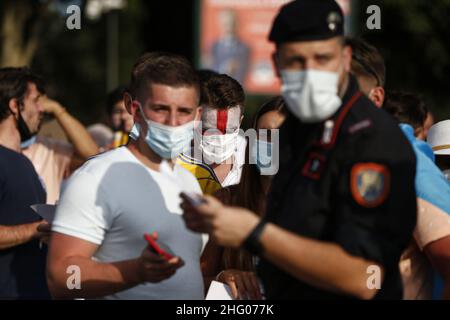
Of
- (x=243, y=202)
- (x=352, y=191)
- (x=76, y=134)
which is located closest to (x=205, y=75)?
(x=243, y=202)

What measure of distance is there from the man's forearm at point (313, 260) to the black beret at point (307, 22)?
0.65m

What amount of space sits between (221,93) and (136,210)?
1.88m

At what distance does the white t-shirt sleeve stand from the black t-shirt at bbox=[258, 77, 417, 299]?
72cm

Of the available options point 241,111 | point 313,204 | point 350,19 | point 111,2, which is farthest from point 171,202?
point 111,2

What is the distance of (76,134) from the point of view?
24.1 feet

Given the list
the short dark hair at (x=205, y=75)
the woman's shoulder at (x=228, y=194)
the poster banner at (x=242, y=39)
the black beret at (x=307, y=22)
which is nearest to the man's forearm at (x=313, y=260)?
the black beret at (x=307, y=22)

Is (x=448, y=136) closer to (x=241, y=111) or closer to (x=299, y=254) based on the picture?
(x=241, y=111)

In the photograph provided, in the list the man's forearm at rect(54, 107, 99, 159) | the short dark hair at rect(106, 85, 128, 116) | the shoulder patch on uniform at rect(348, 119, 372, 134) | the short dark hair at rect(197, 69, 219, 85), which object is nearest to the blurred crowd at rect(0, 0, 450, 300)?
the shoulder patch on uniform at rect(348, 119, 372, 134)

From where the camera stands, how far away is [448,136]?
492cm

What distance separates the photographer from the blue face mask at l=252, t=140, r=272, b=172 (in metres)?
4.39

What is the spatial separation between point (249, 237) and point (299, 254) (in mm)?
167

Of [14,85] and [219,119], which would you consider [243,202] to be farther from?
[14,85]

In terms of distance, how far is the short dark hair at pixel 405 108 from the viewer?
4805 millimetres

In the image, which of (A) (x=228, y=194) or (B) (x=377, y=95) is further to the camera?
(A) (x=228, y=194)
